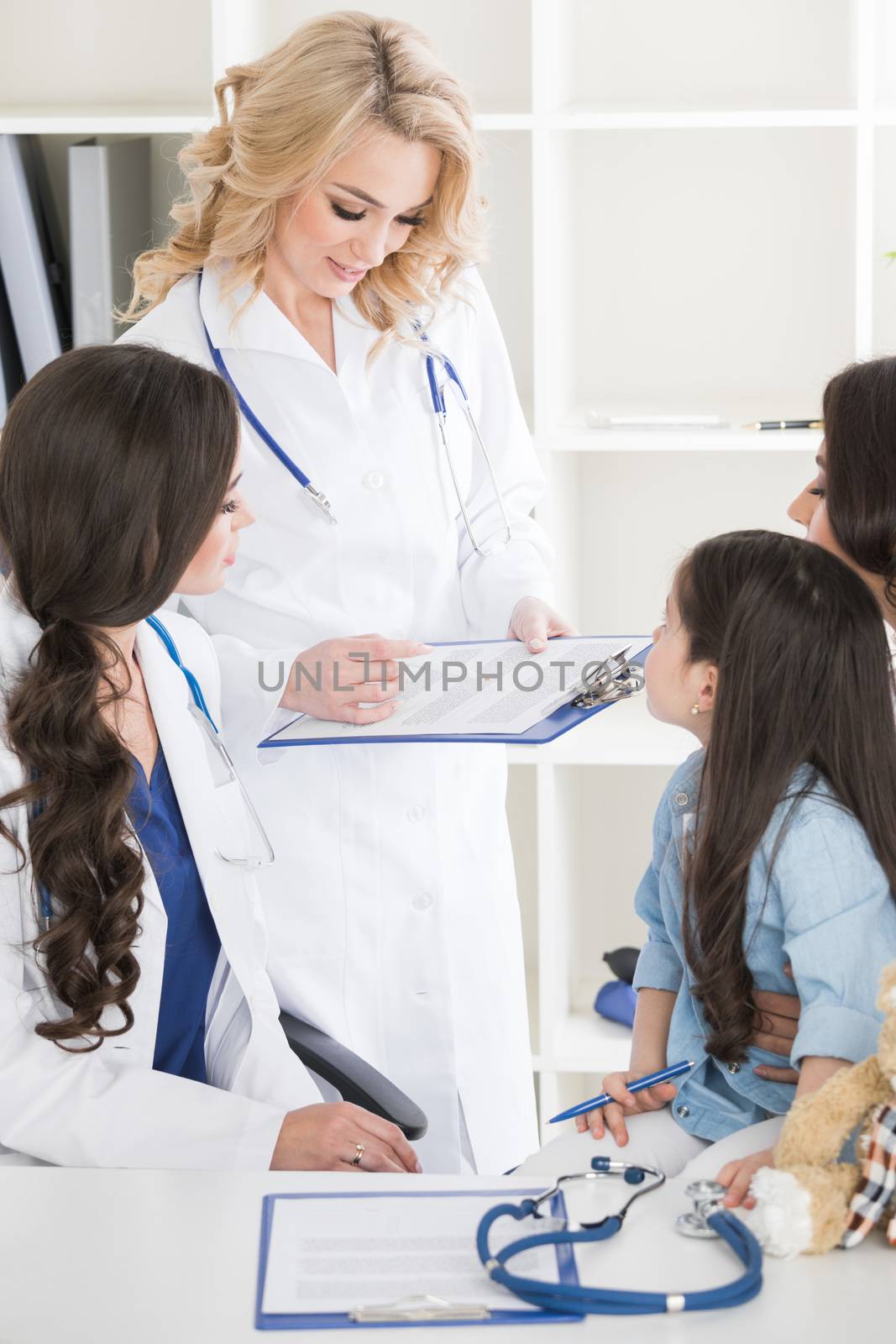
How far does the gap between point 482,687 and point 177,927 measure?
40cm

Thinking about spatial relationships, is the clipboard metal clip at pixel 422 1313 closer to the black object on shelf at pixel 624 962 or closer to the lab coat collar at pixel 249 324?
the lab coat collar at pixel 249 324

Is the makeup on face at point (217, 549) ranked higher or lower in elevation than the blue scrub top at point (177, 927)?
higher

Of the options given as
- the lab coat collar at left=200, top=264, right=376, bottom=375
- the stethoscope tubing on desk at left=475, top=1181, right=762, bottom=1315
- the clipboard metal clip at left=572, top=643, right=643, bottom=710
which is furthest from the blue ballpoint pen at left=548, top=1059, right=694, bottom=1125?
the lab coat collar at left=200, top=264, right=376, bottom=375

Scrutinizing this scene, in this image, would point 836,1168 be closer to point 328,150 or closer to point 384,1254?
point 384,1254

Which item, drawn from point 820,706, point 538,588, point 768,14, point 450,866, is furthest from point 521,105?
point 820,706

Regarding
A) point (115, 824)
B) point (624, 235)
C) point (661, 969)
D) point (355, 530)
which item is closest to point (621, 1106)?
point (661, 969)

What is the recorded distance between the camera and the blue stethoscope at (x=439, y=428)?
1576 mm

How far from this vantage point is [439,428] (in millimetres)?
1673

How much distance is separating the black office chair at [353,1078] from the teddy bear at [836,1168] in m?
0.51

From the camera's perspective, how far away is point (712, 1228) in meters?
0.85

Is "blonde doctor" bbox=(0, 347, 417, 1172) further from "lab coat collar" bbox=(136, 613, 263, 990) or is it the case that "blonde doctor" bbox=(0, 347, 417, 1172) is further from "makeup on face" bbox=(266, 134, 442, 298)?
"makeup on face" bbox=(266, 134, 442, 298)

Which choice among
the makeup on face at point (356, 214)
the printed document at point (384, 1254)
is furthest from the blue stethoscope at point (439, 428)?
the printed document at point (384, 1254)

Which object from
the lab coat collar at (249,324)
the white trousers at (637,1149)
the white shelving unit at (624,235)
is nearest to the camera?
the white trousers at (637,1149)

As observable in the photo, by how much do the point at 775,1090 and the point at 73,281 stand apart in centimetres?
156
